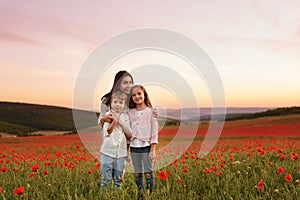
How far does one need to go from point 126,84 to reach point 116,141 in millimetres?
848

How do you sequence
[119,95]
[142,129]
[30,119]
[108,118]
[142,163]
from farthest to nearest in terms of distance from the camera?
[30,119] → [142,163] → [142,129] → [119,95] → [108,118]

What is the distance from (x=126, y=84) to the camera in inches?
198

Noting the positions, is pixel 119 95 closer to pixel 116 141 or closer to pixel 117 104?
pixel 117 104

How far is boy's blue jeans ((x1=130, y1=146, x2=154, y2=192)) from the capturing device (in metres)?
5.25

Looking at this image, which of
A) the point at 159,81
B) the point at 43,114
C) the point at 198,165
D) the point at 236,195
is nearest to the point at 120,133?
the point at 159,81

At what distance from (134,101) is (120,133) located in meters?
0.52

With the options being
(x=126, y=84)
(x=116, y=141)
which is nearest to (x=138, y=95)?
(x=126, y=84)

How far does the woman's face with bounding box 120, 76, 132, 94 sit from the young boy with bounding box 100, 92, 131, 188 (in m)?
0.07

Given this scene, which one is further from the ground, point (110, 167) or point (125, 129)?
point (125, 129)

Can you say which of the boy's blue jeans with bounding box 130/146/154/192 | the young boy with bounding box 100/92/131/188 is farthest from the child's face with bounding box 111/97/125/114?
the boy's blue jeans with bounding box 130/146/154/192

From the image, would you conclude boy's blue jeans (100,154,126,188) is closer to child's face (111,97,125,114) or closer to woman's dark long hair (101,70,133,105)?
child's face (111,97,125,114)

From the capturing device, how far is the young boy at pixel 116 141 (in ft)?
16.5

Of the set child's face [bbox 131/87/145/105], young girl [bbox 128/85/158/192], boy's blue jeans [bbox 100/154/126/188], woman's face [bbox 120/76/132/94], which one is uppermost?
woman's face [bbox 120/76/132/94]

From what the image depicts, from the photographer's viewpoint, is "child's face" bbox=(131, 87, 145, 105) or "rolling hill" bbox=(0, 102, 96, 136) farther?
"rolling hill" bbox=(0, 102, 96, 136)
